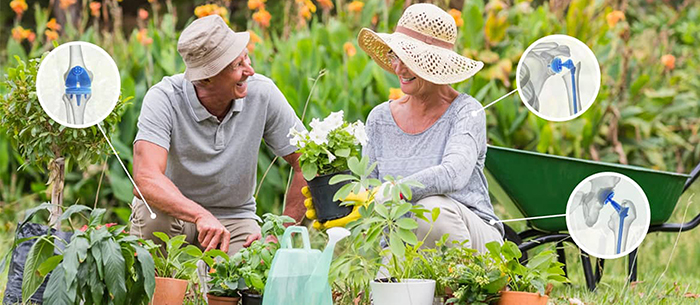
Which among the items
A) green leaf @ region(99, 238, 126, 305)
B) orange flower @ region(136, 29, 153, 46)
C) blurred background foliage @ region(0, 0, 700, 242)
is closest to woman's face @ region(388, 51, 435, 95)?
green leaf @ region(99, 238, 126, 305)

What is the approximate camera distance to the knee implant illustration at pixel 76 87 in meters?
2.42

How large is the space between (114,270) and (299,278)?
451 millimetres

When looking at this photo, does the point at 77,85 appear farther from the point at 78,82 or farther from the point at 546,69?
the point at 546,69

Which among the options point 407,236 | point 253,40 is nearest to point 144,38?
point 253,40

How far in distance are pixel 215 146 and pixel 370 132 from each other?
54 centimetres

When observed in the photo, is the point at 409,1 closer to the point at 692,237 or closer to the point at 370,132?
the point at 692,237

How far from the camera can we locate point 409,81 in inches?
105

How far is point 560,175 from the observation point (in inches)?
129

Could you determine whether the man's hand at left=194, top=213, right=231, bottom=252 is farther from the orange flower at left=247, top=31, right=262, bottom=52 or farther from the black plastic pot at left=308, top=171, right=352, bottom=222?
the orange flower at left=247, top=31, right=262, bottom=52

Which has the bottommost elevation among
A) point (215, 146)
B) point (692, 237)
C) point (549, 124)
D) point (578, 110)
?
point (692, 237)

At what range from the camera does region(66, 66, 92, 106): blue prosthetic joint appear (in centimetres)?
244

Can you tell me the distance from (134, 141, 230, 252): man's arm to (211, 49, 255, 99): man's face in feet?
0.97

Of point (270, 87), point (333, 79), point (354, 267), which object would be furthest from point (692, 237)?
point (354, 267)

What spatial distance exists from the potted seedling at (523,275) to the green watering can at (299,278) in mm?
410
